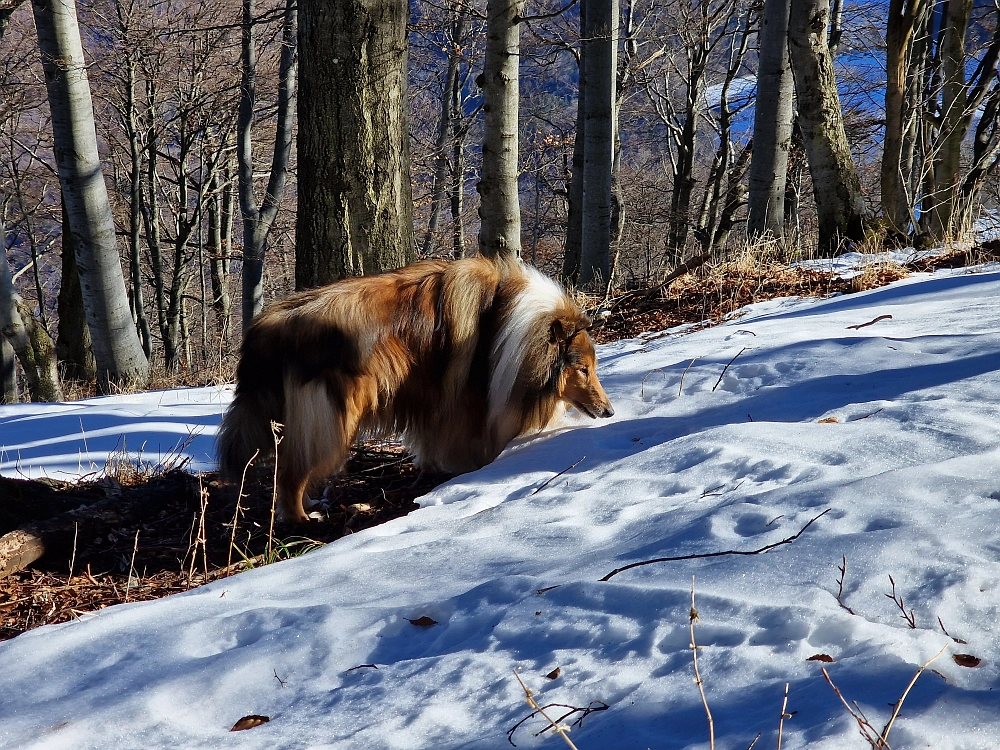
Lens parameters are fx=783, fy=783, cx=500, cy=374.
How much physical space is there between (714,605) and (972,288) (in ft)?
16.7

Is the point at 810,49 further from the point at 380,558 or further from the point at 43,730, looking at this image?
the point at 43,730

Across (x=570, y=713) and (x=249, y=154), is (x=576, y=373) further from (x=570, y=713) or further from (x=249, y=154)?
(x=249, y=154)

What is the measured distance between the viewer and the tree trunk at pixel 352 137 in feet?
18.7

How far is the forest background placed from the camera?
590 cm

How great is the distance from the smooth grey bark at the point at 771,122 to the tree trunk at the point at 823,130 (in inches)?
81.8

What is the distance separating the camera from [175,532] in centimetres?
439

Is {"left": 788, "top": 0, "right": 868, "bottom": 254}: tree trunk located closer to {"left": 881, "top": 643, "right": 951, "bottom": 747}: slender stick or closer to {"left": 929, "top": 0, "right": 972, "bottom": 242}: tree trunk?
{"left": 929, "top": 0, "right": 972, "bottom": 242}: tree trunk

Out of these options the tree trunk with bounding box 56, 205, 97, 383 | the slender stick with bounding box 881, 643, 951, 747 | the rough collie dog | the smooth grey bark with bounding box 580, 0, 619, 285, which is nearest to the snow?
the slender stick with bounding box 881, 643, 951, 747

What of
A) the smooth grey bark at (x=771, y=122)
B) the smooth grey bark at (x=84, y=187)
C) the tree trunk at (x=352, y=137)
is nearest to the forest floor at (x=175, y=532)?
the tree trunk at (x=352, y=137)

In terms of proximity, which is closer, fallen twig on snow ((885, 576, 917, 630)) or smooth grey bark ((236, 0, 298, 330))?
fallen twig on snow ((885, 576, 917, 630))

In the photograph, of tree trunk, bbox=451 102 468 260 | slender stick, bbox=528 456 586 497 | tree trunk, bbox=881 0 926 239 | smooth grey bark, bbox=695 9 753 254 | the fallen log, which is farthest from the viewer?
tree trunk, bbox=451 102 468 260

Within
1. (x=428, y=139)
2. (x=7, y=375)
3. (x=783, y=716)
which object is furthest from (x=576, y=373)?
(x=428, y=139)

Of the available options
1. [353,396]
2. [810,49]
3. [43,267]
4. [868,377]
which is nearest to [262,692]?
[353,396]

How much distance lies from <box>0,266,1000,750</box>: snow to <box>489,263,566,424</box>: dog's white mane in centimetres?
100
